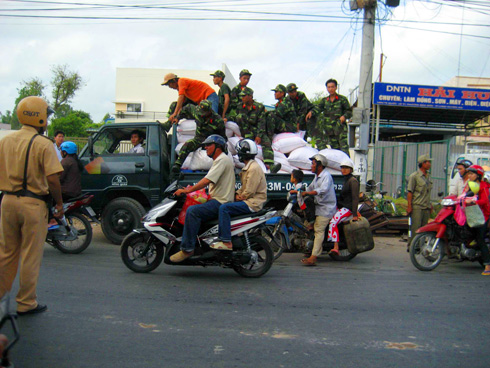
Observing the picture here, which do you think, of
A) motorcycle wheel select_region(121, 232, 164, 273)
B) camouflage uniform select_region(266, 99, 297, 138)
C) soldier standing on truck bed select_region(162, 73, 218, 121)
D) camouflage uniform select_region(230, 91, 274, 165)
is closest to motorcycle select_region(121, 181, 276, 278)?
motorcycle wheel select_region(121, 232, 164, 273)

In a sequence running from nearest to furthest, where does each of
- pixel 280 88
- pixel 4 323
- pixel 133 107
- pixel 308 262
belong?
1. pixel 4 323
2. pixel 308 262
3. pixel 280 88
4. pixel 133 107

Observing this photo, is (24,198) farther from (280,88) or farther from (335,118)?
(335,118)

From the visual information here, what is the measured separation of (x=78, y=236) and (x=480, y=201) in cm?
629

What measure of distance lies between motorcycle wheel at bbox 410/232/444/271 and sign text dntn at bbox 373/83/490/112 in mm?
14277

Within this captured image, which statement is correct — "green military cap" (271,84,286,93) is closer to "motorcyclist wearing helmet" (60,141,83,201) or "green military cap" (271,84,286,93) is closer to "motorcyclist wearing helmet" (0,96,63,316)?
"motorcyclist wearing helmet" (60,141,83,201)

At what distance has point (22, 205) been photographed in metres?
4.16

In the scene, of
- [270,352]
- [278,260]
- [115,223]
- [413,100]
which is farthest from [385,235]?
[413,100]

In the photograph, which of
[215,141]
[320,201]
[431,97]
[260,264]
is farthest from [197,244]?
[431,97]

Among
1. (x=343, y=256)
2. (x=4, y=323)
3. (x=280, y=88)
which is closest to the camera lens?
(x=4, y=323)

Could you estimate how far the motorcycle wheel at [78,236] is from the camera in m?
7.23

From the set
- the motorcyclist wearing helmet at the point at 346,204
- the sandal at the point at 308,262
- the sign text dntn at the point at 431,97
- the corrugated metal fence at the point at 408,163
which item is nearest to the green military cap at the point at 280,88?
the motorcyclist wearing helmet at the point at 346,204

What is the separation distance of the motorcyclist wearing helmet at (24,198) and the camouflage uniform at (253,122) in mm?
4917

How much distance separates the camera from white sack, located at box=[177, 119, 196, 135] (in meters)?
8.39

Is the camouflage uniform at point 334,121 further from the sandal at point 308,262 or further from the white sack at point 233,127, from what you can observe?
the sandal at point 308,262
